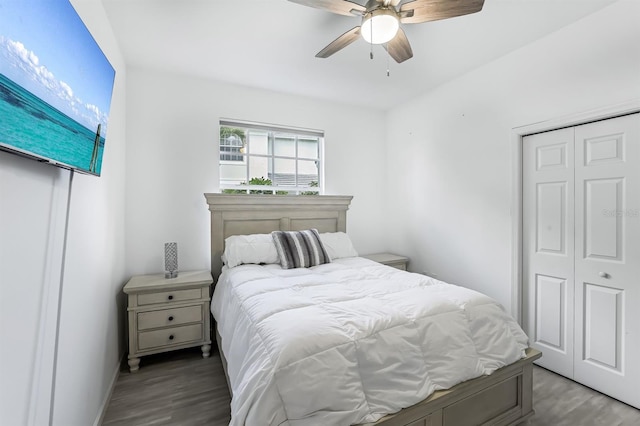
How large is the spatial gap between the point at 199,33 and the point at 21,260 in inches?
78.9

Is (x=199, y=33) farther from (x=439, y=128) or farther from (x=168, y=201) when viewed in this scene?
(x=439, y=128)

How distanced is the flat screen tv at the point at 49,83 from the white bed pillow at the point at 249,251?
4.89 feet

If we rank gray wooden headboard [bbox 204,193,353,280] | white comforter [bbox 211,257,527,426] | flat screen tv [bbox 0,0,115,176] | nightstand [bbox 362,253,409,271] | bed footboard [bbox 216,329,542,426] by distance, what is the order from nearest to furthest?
flat screen tv [bbox 0,0,115,176], white comforter [bbox 211,257,527,426], bed footboard [bbox 216,329,542,426], gray wooden headboard [bbox 204,193,353,280], nightstand [bbox 362,253,409,271]

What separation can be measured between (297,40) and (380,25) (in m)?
0.90

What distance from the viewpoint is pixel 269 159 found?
3494 millimetres

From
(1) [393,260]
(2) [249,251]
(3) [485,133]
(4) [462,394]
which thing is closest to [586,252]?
(3) [485,133]

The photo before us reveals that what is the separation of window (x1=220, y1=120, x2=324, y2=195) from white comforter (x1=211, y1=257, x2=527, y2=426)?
1.61 m

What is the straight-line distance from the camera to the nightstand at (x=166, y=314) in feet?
7.75

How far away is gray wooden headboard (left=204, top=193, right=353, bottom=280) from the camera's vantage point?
9.75 feet

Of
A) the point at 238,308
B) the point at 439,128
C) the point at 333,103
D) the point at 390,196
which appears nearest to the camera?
the point at 238,308

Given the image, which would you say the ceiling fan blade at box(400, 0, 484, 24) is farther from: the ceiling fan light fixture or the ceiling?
the ceiling

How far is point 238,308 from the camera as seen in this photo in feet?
5.98

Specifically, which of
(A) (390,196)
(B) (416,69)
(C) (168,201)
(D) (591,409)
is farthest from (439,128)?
(C) (168,201)

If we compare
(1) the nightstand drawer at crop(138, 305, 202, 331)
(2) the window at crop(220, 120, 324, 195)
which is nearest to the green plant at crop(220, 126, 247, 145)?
(2) the window at crop(220, 120, 324, 195)
